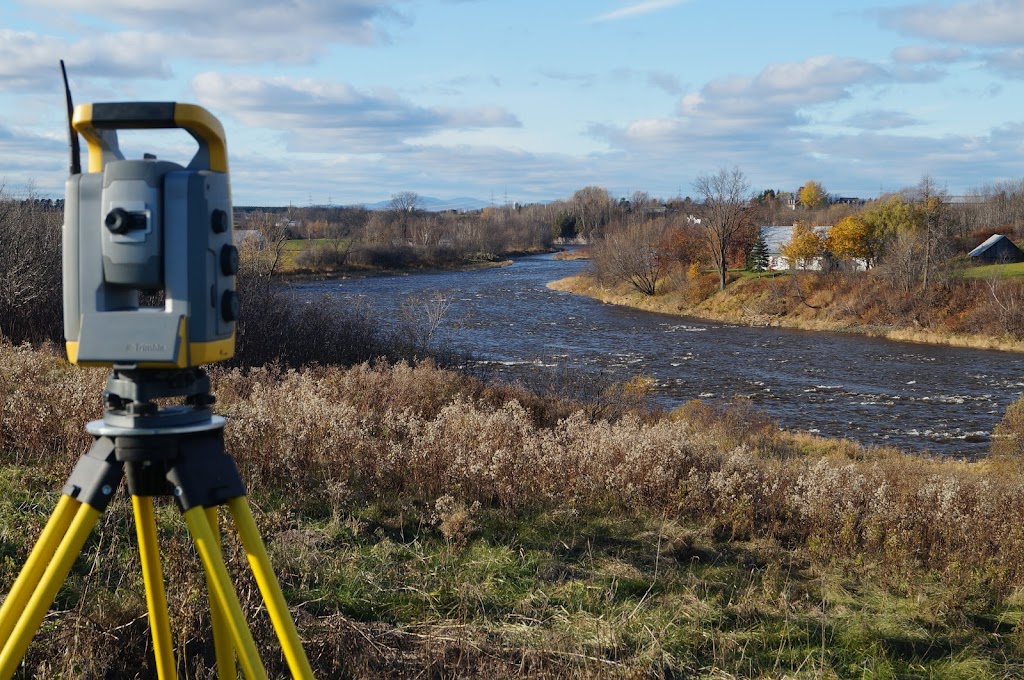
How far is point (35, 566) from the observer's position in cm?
208

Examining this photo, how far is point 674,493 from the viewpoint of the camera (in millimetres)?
6691

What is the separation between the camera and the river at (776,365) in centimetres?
2123

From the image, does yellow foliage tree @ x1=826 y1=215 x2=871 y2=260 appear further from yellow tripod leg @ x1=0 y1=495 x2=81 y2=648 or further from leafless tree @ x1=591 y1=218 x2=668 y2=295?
yellow tripod leg @ x1=0 y1=495 x2=81 y2=648

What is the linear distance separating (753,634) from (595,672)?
3.40ft

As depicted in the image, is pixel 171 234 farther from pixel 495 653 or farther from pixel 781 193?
pixel 781 193

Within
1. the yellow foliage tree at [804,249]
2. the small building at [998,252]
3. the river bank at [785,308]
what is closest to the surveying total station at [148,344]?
the river bank at [785,308]

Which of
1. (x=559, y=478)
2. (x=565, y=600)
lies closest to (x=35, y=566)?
(x=565, y=600)

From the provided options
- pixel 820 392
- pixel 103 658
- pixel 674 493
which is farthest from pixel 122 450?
pixel 820 392

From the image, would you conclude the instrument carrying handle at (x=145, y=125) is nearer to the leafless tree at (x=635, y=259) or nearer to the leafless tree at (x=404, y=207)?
the leafless tree at (x=635, y=259)

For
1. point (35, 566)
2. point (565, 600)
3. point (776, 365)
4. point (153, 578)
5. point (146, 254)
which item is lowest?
point (776, 365)

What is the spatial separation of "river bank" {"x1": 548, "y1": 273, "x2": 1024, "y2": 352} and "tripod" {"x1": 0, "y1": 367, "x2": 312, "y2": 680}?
38086 millimetres

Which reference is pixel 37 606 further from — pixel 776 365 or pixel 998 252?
pixel 998 252

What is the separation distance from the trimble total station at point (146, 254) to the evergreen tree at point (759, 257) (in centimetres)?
5455

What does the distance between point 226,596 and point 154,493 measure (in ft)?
1.11
